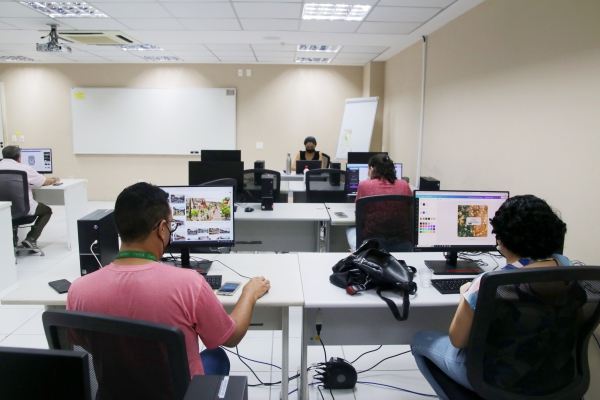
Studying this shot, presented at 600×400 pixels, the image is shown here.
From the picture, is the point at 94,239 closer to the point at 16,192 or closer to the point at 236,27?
the point at 16,192

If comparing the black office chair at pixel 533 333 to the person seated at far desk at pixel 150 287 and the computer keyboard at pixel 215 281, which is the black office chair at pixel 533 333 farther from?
the computer keyboard at pixel 215 281

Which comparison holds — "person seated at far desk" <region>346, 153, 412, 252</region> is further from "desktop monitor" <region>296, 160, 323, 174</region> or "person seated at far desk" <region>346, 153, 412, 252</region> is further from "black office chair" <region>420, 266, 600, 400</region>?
"desktop monitor" <region>296, 160, 323, 174</region>

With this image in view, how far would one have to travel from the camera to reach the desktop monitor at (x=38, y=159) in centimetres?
585

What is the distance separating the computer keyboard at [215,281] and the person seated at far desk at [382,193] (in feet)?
3.98

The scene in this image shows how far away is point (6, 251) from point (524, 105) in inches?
175

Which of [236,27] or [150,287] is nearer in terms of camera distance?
[150,287]

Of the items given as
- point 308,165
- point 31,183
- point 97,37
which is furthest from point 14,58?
point 308,165

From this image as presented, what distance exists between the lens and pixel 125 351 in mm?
1023

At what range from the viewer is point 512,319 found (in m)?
1.33

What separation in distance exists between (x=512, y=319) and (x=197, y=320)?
102 centimetres

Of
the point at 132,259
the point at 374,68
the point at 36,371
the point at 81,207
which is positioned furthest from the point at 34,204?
the point at 374,68

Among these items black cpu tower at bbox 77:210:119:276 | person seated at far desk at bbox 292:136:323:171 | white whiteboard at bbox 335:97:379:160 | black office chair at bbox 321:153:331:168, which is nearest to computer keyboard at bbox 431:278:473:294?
black cpu tower at bbox 77:210:119:276

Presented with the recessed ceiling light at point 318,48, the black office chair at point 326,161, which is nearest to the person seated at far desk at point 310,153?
the black office chair at point 326,161

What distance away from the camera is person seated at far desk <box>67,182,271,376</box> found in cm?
121
